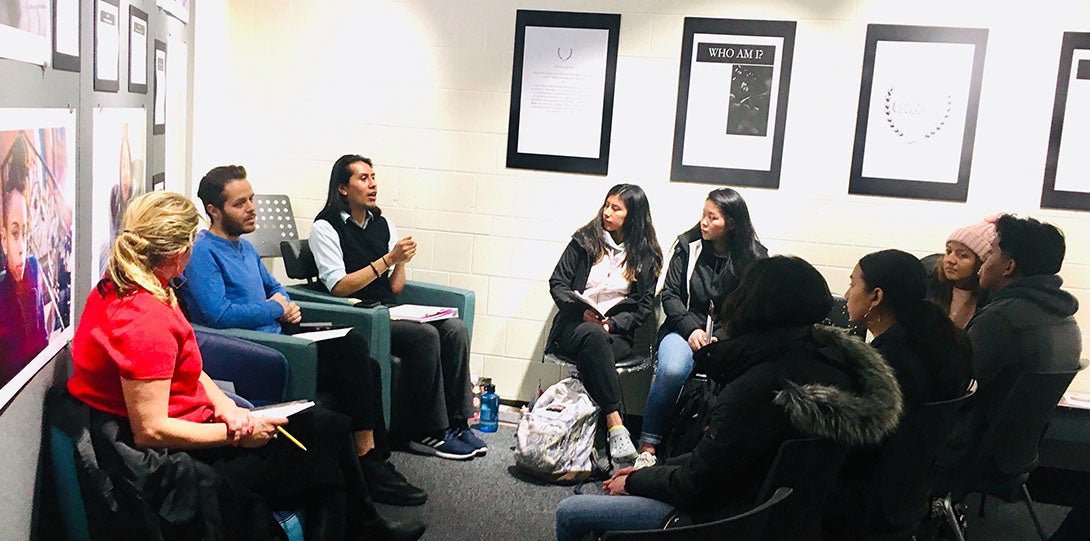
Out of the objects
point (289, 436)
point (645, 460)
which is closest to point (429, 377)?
point (645, 460)

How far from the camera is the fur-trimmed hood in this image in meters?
2.10

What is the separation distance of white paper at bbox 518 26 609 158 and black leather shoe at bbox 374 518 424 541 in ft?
6.96

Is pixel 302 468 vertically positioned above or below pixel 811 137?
below

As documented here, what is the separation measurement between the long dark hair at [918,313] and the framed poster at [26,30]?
228 centimetres

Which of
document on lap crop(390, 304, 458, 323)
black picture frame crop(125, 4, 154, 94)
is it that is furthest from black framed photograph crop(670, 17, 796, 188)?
black picture frame crop(125, 4, 154, 94)

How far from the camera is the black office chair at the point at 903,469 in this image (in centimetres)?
253

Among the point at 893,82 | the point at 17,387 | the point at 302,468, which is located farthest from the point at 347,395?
the point at 893,82

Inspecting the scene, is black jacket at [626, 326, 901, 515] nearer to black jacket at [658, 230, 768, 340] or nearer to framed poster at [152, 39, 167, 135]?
black jacket at [658, 230, 768, 340]

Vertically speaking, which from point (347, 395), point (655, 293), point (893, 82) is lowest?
point (347, 395)

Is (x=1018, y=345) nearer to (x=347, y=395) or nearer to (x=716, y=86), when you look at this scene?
(x=716, y=86)

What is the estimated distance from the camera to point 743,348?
7.56 feet

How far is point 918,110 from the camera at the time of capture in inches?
174

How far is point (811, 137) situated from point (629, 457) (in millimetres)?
1772

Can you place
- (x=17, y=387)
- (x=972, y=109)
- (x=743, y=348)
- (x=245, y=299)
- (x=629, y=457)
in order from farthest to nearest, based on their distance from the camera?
(x=972, y=109) → (x=629, y=457) → (x=245, y=299) → (x=743, y=348) → (x=17, y=387)
